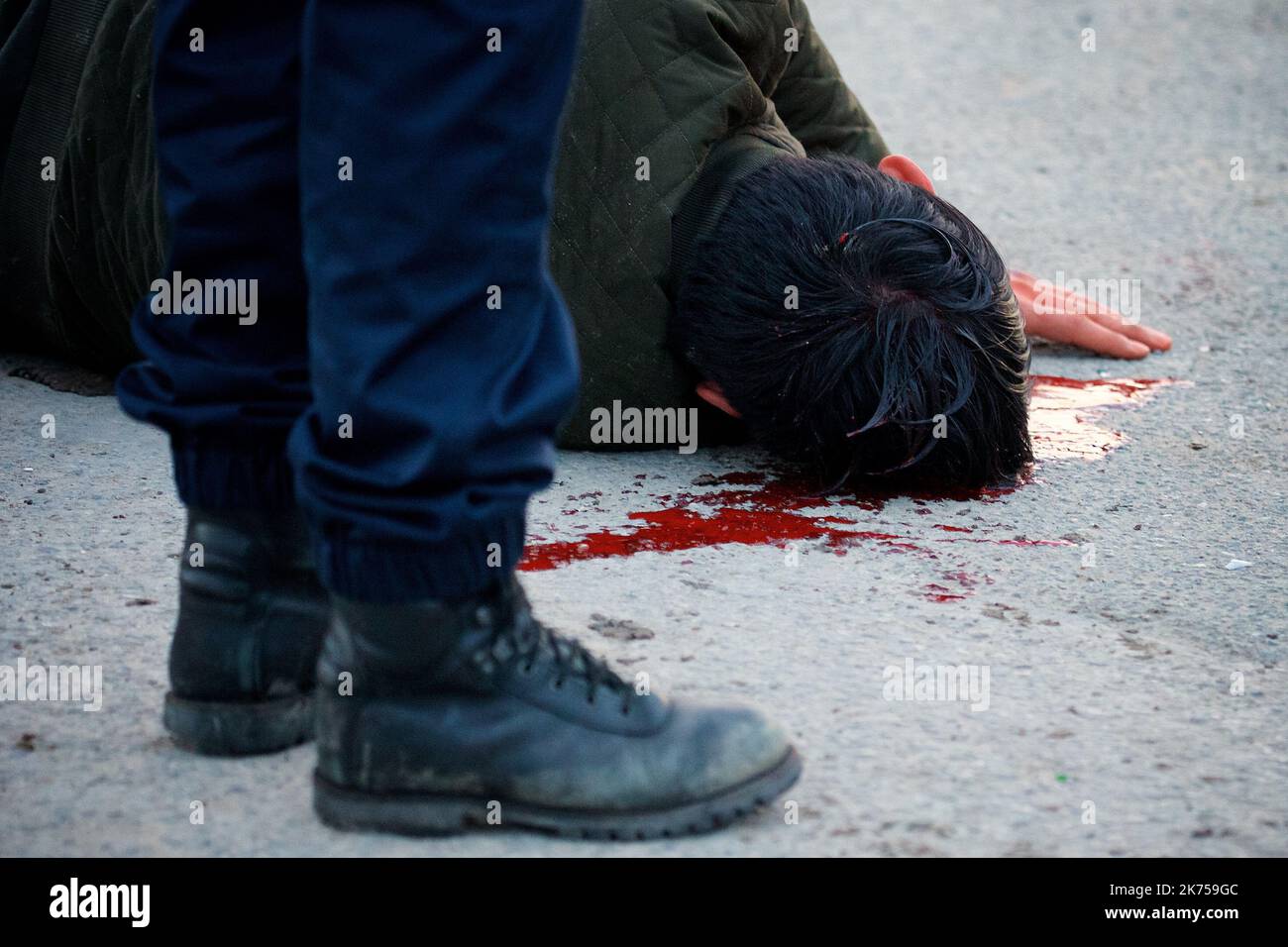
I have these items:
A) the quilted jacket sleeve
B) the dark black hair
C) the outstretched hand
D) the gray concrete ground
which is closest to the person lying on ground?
the dark black hair

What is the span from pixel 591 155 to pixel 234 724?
1.07m

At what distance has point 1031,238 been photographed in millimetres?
3609

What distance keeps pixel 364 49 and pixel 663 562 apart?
0.94m

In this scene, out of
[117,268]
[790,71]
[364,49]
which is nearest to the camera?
[364,49]

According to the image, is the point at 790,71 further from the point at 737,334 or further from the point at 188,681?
the point at 188,681

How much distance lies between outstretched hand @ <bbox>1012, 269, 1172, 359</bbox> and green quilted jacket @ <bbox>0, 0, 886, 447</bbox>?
2.84ft

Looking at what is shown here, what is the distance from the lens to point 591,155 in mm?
1996

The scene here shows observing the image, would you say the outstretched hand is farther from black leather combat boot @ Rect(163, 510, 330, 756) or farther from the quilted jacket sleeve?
black leather combat boot @ Rect(163, 510, 330, 756)

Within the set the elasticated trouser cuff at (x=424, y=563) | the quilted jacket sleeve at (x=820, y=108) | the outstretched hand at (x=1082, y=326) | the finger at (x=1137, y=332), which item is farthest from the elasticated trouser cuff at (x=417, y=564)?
the finger at (x=1137, y=332)

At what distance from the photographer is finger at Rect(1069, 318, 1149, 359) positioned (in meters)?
2.79

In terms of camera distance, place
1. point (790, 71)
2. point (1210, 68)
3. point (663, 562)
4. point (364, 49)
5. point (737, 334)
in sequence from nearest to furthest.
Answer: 1. point (364, 49)
2. point (663, 562)
3. point (737, 334)
4. point (790, 71)
5. point (1210, 68)

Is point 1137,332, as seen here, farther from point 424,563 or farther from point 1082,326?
point 424,563

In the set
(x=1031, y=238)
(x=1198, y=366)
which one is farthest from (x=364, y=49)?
(x=1031, y=238)
